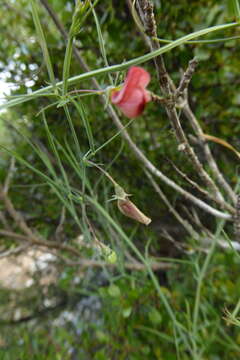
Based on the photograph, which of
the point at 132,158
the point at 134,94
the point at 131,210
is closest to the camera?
the point at 134,94

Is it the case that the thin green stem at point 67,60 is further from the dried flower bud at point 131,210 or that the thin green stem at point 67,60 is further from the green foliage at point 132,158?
the green foliage at point 132,158

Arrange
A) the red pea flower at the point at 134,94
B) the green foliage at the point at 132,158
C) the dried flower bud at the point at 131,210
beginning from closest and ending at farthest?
the red pea flower at the point at 134,94 → the dried flower bud at the point at 131,210 → the green foliage at the point at 132,158

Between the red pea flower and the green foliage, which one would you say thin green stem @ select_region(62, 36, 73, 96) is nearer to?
the red pea flower

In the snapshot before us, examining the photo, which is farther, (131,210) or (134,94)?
→ (131,210)

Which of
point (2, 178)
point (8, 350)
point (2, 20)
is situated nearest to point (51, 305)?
point (8, 350)

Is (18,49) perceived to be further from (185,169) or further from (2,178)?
(185,169)

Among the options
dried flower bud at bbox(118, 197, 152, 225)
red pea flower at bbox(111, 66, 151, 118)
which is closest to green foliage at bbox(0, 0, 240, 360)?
dried flower bud at bbox(118, 197, 152, 225)

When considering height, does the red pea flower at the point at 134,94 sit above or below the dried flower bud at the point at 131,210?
above

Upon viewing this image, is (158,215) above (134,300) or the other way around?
above

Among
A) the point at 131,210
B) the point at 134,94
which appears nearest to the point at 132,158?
the point at 131,210

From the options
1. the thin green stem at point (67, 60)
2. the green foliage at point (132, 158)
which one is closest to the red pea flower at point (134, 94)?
the thin green stem at point (67, 60)

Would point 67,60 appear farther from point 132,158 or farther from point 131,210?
point 132,158
